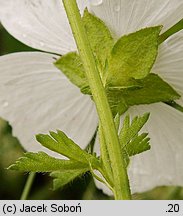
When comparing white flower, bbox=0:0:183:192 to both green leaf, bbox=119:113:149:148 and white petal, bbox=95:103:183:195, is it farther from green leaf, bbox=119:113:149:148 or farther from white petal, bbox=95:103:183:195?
green leaf, bbox=119:113:149:148

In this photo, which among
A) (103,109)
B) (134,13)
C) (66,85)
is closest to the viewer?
(103,109)

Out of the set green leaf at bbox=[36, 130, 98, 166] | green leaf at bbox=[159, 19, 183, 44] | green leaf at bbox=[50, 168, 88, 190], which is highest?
green leaf at bbox=[159, 19, 183, 44]

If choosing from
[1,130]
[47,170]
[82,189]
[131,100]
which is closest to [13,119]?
[131,100]

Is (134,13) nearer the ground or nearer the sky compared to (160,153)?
nearer the sky

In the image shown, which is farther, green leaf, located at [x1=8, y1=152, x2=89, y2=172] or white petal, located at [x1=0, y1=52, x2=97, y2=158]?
white petal, located at [x1=0, y1=52, x2=97, y2=158]

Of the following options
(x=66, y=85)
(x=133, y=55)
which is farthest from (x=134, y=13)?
(x=66, y=85)

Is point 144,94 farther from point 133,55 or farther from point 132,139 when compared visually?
point 132,139

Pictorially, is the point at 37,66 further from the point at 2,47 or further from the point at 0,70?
the point at 2,47

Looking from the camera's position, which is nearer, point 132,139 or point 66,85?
point 132,139

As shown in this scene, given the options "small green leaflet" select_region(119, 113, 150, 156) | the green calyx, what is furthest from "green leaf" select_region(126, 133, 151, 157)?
the green calyx
